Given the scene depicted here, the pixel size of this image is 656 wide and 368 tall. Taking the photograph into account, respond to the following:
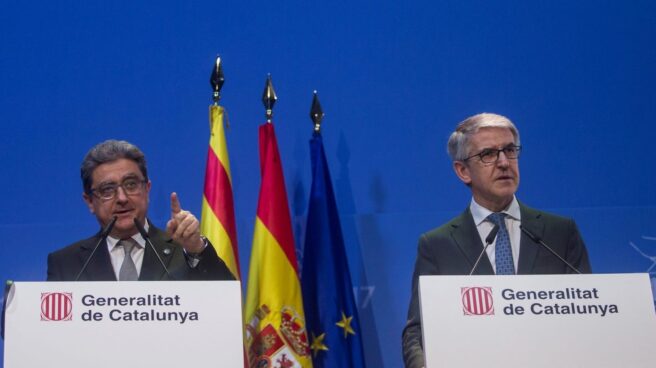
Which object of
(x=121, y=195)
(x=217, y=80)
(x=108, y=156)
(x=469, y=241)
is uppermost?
(x=217, y=80)

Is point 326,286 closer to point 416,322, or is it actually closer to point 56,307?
point 416,322

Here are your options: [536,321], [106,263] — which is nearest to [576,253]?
[536,321]

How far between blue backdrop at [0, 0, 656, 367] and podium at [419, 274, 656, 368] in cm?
153

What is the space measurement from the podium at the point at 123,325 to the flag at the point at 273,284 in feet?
3.79

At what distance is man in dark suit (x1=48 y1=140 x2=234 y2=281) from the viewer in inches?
116

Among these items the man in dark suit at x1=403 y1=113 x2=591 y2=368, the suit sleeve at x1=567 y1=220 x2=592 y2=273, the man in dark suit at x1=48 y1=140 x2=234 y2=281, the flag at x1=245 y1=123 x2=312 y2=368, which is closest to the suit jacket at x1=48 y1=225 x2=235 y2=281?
the man in dark suit at x1=48 y1=140 x2=234 y2=281

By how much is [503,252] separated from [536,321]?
2.12 feet

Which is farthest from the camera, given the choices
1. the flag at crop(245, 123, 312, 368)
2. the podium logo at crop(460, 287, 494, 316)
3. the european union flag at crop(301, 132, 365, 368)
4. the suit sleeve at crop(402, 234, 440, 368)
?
the european union flag at crop(301, 132, 365, 368)

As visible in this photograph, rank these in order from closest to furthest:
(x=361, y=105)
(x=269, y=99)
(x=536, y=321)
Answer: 1. (x=536, y=321)
2. (x=269, y=99)
3. (x=361, y=105)

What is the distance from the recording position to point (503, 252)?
9.65 ft

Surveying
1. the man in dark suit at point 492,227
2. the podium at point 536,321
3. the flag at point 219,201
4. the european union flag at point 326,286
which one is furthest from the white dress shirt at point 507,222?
the flag at point 219,201

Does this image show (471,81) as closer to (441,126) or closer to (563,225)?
(441,126)

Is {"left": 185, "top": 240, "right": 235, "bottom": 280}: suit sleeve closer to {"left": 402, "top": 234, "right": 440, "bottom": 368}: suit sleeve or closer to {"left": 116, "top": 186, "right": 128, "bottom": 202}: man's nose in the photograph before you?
{"left": 116, "top": 186, "right": 128, "bottom": 202}: man's nose

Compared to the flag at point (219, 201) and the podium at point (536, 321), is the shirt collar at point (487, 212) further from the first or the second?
the flag at point (219, 201)
